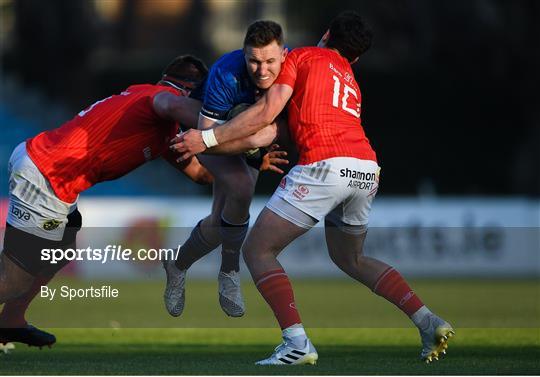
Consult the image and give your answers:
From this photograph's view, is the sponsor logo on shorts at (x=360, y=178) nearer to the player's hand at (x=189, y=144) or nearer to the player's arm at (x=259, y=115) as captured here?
the player's arm at (x=259, y=115)

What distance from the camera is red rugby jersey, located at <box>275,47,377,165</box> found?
9.53 meters

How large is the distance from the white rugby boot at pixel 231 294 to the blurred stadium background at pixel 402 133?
6880 mm

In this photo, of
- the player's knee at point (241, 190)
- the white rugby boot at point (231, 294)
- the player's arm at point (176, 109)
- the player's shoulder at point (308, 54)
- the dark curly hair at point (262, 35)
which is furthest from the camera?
the white rugby boot at point (231, 294)

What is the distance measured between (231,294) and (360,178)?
157 centimetres

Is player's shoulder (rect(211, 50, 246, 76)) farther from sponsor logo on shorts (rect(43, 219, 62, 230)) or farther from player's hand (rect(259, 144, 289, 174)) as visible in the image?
sponsor logo on shorts (rect(43, 219, 62, 230))

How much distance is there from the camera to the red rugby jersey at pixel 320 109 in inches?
375

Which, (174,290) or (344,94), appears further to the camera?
(174,290)

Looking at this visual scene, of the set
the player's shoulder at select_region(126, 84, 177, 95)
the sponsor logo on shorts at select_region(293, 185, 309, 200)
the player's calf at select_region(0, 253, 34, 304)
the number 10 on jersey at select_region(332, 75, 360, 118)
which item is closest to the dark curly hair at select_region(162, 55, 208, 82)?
Answer: the player's shoulder at select_region(126, 84, 177, 95)

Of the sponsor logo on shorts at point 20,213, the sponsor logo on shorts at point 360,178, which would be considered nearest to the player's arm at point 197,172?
the sponsor logo on shorts at point 20,213

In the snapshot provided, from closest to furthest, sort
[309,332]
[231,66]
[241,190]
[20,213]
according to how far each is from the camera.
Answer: [231,66] → [20,213] → [241,190] → [309,332]

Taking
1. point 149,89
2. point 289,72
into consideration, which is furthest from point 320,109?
point 149,89

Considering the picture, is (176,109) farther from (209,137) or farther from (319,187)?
(319,187)

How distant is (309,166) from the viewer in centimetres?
948

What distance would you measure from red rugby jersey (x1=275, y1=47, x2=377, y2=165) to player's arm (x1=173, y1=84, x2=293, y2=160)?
12cm
